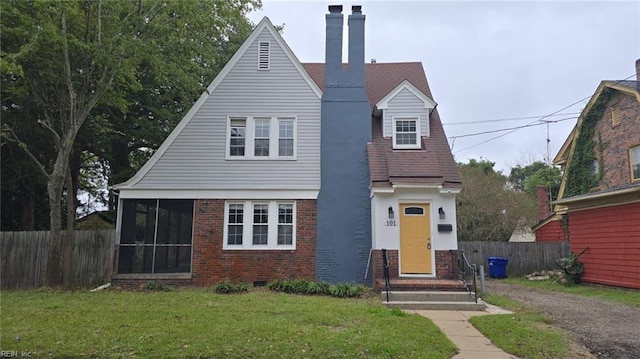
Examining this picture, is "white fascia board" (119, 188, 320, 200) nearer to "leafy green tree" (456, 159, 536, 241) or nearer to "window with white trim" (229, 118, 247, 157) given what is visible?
"window with white trim" (229, 118, 247, 157)

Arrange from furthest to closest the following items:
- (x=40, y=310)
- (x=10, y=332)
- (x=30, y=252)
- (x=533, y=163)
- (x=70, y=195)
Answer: (x=533, y=163), (x=70, y=195), (x=30, y=252), (x=40, y=310), (x=10, y=332)

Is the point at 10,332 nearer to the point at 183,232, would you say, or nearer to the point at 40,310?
the point at 40,310

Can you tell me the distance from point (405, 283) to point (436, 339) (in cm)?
436

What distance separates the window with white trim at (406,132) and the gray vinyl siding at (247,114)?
2603mm

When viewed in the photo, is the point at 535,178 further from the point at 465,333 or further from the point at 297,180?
the point at 465,333

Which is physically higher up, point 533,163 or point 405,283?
point 533,163

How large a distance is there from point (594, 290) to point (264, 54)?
1371 centimetres

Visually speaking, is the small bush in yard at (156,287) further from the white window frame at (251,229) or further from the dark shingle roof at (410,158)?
the dark shingle roof at (410,158)

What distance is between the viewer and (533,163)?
3841 centimetres

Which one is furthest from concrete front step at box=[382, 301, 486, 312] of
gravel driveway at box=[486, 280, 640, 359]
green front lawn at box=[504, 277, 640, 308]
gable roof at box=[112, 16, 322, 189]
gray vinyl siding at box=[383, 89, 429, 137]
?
gable roof at box=[112, 16, 322, 189]

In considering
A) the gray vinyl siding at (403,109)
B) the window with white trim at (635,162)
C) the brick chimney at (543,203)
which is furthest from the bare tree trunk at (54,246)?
the brick chimney at (543,203)

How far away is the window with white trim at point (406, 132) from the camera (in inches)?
555

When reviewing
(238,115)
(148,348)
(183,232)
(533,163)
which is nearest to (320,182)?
(238,115)

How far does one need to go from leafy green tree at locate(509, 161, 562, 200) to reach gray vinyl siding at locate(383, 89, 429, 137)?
18.1 m
